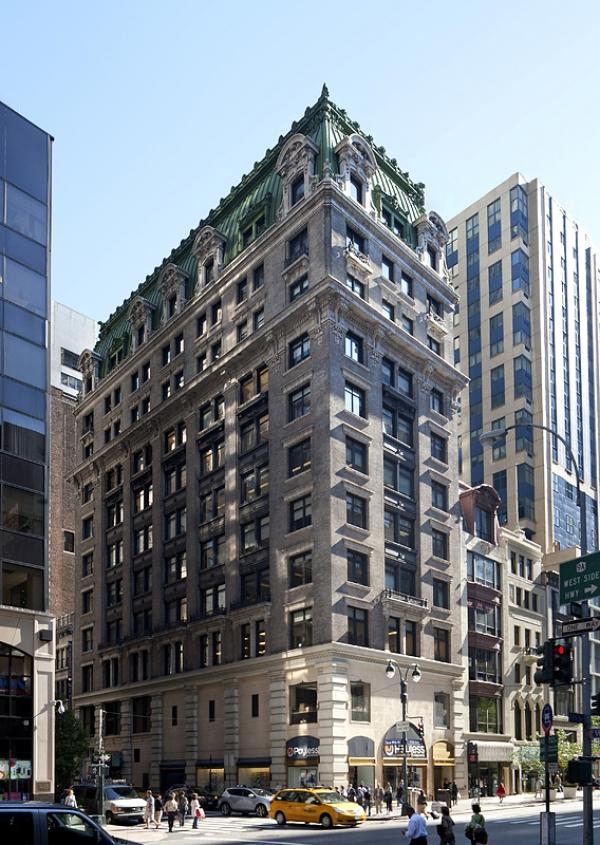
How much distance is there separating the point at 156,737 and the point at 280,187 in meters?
40.4

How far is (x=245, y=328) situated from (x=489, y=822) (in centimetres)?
3670

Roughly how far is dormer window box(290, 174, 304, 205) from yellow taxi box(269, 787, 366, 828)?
37797 mm

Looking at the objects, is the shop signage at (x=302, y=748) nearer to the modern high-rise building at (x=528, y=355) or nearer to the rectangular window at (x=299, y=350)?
the rectangular window at (x=299, y=350)

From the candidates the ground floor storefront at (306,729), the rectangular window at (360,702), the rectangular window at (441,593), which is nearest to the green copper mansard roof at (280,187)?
the rectangular window at (441,593)

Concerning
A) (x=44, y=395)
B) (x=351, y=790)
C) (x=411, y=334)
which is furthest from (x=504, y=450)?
(x=44, y=395)

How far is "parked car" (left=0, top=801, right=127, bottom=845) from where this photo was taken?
15531 millimetres

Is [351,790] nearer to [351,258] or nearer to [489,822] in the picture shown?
[489,822]

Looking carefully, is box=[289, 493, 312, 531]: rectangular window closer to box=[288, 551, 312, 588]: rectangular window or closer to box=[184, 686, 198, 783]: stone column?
box=[288, 551, 312, 588]: rectangular window

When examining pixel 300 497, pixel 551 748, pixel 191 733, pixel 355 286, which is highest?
pixel 355 286

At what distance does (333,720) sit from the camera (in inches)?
2158

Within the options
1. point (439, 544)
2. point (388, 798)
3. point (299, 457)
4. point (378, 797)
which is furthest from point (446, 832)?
point (439, 544)

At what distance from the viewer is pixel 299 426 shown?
61.5 metres

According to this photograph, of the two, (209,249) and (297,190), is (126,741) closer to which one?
(209,249)

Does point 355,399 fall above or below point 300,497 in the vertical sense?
above
